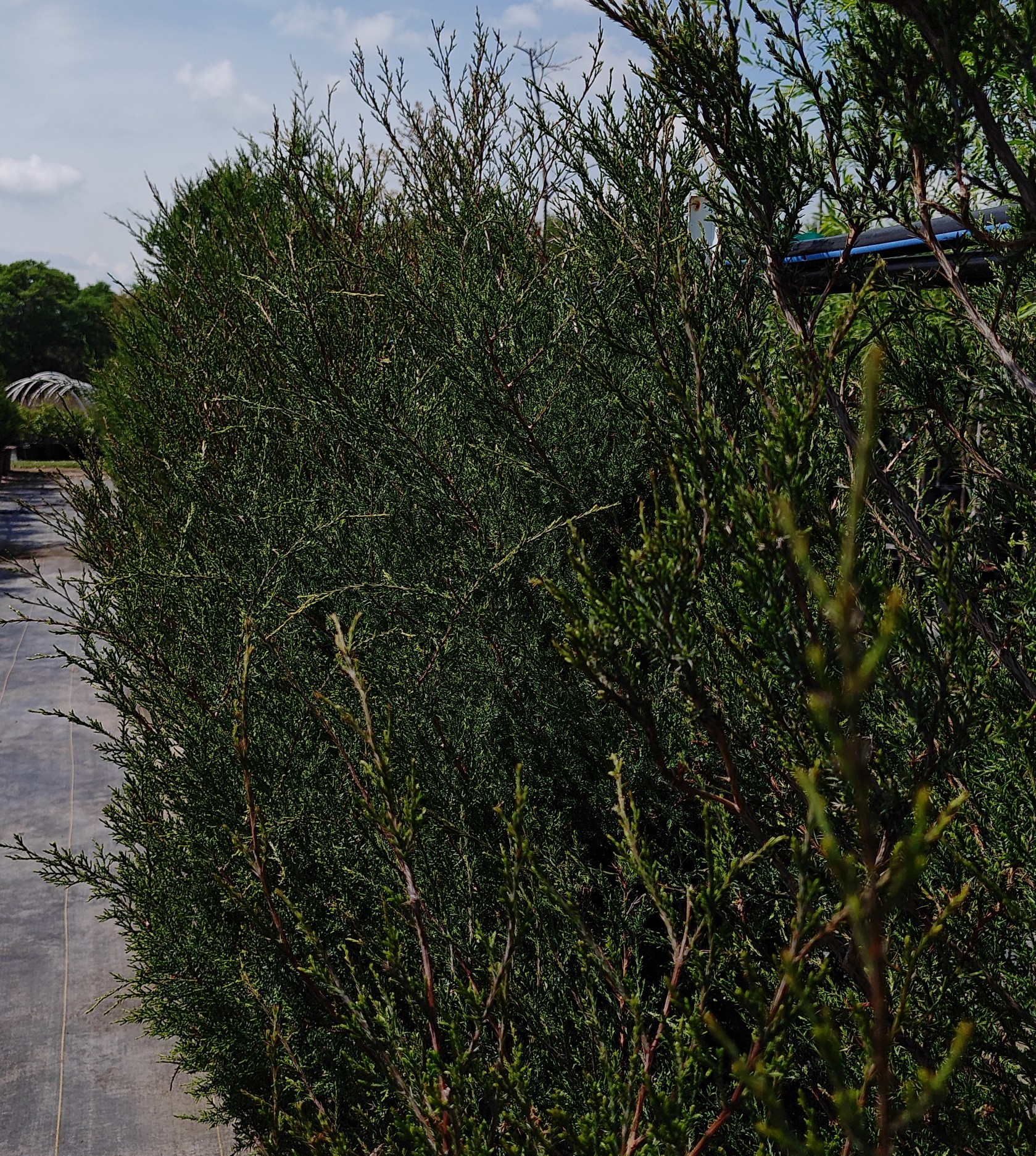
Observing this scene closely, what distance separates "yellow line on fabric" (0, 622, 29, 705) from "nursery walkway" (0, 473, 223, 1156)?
5.51 feet

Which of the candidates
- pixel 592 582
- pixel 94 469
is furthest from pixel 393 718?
pixel 94 469

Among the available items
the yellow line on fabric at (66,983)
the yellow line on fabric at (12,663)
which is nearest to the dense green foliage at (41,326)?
the yellow line on fabric at (12,663)

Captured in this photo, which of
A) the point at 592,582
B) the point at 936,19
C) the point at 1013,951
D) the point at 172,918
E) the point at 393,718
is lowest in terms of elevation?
the point at 172,918

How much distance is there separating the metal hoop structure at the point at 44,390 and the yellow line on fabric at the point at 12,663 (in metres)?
21.6

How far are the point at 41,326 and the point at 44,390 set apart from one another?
116 feet

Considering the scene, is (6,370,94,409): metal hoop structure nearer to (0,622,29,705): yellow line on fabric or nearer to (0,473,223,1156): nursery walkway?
(0,622,29,705): yellow line on fabric

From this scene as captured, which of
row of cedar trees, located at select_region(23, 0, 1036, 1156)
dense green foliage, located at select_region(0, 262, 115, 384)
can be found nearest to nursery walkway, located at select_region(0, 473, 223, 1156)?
row of cedar trees, located at select_region(23, 0, 1036, 1156)

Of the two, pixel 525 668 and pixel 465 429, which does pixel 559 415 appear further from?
pixel 525 668

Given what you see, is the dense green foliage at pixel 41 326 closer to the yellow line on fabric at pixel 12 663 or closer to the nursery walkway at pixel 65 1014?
the yellow line on fabric at pixel 12 663

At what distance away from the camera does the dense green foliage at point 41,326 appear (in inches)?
2505

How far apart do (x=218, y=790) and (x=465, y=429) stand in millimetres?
1595

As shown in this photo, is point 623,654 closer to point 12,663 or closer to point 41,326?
point 12,663

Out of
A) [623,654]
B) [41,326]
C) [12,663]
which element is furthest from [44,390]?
[623,654]

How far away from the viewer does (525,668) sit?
3033 millimetres
